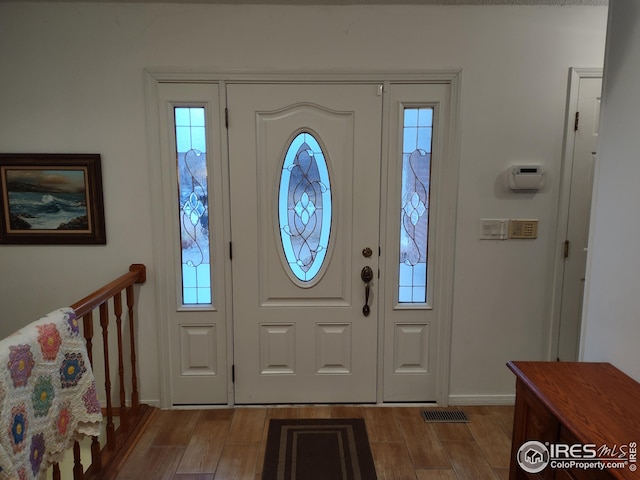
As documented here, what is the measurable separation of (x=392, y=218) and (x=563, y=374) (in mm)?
1251

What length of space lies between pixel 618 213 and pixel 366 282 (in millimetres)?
1354

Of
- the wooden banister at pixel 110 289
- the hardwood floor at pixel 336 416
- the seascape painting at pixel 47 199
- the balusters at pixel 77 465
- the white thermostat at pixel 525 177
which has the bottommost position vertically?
the hardwood floor at pixel 336 416

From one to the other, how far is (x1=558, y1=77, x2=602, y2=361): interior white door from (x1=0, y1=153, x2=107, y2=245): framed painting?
2.88m

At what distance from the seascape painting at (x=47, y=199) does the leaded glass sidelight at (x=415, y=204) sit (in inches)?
76.9

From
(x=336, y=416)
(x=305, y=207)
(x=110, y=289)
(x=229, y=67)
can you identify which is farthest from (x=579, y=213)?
(x=110, y=289)

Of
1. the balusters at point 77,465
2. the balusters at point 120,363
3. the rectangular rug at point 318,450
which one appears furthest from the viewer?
the balusters at point 120,363

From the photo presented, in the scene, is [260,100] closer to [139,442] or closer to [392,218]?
[392,218]

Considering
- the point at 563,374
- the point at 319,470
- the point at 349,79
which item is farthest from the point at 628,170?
the point at 319,470

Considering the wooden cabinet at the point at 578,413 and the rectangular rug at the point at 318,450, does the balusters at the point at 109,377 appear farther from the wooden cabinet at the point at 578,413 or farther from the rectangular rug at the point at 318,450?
the wooden cabinet at the point at 578,413

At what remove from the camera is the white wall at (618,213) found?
143 centimetres

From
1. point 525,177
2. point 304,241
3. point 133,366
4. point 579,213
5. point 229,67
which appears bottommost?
point 133,366

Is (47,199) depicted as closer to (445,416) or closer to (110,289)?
(110,289)

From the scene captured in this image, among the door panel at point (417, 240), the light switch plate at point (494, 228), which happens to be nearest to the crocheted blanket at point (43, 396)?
the door panel at point (417, 240)

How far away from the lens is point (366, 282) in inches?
98.0
